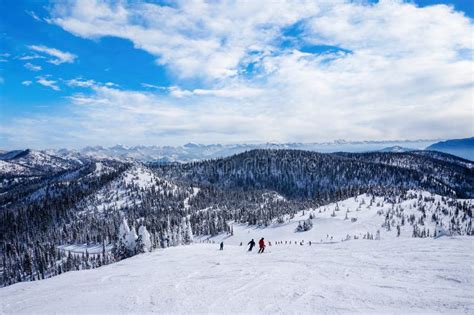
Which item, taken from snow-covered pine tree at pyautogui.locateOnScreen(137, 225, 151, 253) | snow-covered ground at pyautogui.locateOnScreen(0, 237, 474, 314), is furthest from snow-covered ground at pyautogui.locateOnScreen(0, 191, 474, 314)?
snow-covered pine tree at pyautogui.locateOnScreen(137, 225, 151, 253)

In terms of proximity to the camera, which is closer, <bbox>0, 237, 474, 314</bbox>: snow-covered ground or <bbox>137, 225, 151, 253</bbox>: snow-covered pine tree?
<bbox>0, 237, 474, 314</bbox>: snow-covered ground

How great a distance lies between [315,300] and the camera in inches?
689

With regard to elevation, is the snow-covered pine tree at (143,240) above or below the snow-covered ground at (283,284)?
below

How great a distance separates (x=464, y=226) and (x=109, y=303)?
217 metres

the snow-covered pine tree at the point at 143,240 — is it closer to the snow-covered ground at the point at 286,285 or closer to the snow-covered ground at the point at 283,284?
the snow-covered ground at the point at 283,284

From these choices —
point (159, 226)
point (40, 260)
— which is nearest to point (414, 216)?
point (159, 226)

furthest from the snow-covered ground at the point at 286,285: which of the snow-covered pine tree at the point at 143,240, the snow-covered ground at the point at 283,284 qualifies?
the snow-covered pine tree at the point at 143,240

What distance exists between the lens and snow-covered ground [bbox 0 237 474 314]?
17.0m

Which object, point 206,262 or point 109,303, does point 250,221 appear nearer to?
point 206,262

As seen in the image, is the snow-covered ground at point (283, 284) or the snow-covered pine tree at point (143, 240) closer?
the snow-covered ground at point (283, 284)

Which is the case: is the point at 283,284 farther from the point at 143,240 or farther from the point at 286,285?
the point at 143,240

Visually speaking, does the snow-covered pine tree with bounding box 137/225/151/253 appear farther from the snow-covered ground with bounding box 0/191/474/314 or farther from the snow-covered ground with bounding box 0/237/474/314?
the snow-covered ground with bounding box 0/237/474/314

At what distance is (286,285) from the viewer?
2080 centimetres

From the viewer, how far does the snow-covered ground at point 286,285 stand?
17.0m
